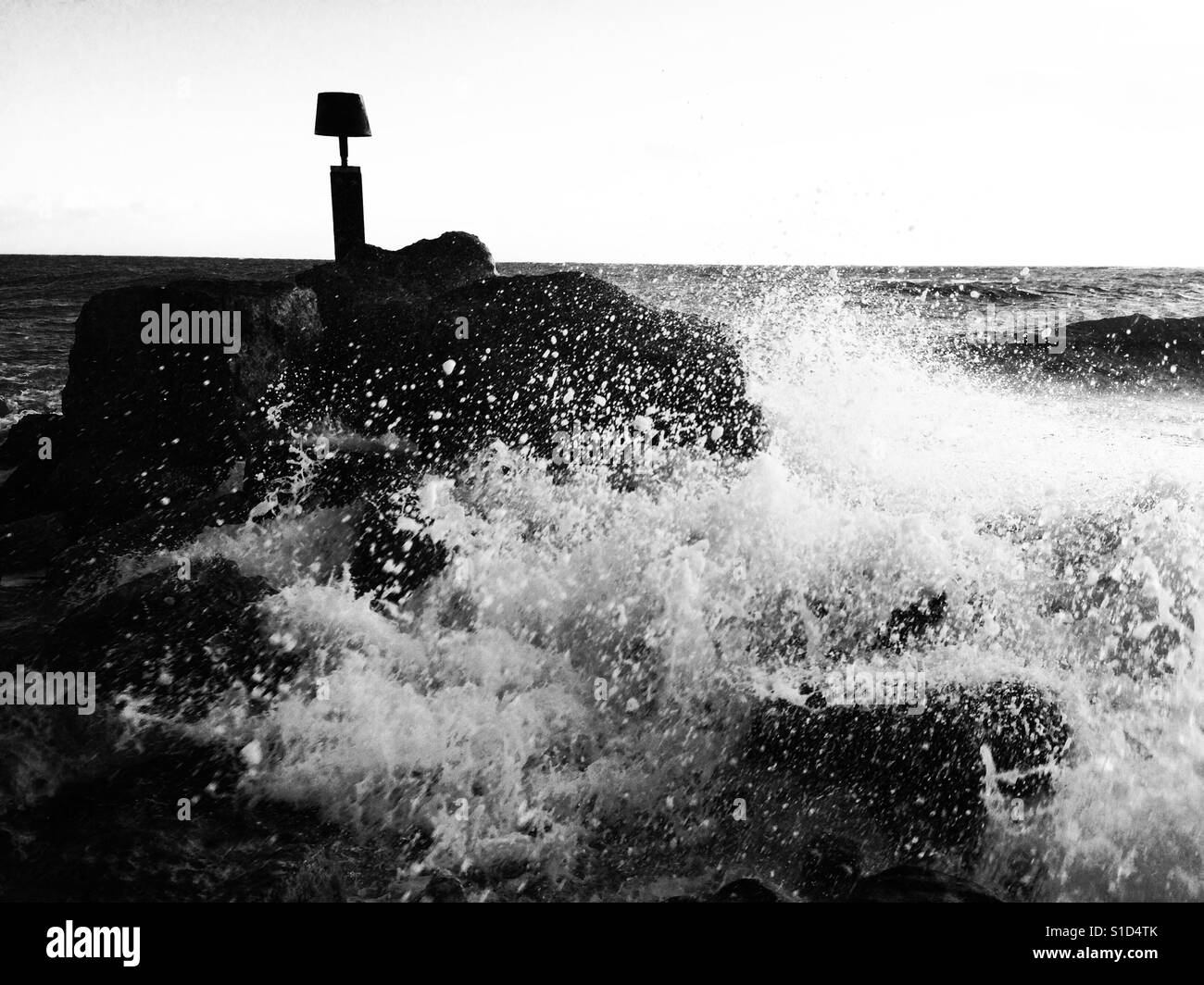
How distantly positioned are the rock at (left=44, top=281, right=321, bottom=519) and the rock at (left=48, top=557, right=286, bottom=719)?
1.89 meters

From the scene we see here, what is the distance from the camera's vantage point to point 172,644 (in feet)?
13.5

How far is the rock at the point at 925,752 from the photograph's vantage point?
3.33 metres

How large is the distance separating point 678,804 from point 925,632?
1.63 meters

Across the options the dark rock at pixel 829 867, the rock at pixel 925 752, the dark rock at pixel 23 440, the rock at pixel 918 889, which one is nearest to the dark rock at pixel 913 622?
the rock at pixel 925 752

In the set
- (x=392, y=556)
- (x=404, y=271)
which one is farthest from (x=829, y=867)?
(x=404, y=271)

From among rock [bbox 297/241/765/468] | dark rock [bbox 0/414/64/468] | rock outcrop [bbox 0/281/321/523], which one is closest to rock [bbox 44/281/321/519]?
rock outcrop [bbox 0/281/321/523]

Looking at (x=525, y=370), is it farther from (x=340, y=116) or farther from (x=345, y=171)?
(x=340, y=116)

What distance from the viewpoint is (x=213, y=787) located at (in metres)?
3.54

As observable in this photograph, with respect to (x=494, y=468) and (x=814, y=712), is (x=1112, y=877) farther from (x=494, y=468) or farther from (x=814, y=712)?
(x=494, y=468)

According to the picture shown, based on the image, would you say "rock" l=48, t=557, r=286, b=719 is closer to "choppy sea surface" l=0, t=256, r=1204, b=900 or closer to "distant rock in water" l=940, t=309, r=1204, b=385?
"choppy sea surface" l=0, t=256, r=1204, b=900

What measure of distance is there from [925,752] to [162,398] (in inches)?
234

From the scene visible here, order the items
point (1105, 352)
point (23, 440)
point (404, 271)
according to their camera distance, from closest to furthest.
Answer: point (404, 271)
point (23, 440)
point (1105, 352)
